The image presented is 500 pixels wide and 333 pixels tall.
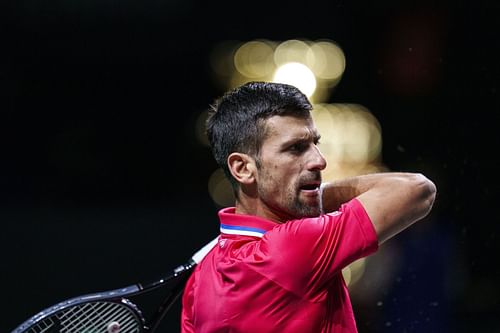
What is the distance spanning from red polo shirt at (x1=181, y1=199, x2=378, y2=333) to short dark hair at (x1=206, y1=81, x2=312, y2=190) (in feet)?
0.77

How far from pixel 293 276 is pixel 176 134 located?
5.07 m

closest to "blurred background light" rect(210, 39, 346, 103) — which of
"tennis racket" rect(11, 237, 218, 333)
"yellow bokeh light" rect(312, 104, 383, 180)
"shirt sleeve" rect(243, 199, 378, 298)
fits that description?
"yellow bokeh light" rect(312, 104, 383, 180)

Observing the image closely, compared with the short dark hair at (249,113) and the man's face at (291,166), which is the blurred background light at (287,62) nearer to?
the short dark hair at (249,113)

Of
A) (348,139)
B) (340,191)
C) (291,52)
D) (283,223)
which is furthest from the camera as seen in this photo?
(291,52)

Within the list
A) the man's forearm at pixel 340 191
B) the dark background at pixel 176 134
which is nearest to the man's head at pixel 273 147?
the man's forearm at pixel 340 191

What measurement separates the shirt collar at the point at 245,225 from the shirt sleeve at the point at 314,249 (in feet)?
0.35

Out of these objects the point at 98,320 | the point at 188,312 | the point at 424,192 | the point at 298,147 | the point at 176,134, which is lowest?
the point at 176,134

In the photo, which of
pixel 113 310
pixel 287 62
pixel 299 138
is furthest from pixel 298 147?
pixel 287 62

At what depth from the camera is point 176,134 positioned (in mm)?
7141

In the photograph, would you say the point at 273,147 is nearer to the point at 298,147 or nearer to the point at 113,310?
the point at 298,147

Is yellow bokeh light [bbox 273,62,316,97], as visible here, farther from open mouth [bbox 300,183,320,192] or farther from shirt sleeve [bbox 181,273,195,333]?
open mouth [bbox 300,183,320,192]

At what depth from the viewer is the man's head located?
2.22 m

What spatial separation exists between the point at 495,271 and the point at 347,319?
369 cm

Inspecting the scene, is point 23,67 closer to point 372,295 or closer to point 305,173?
point 372,295
